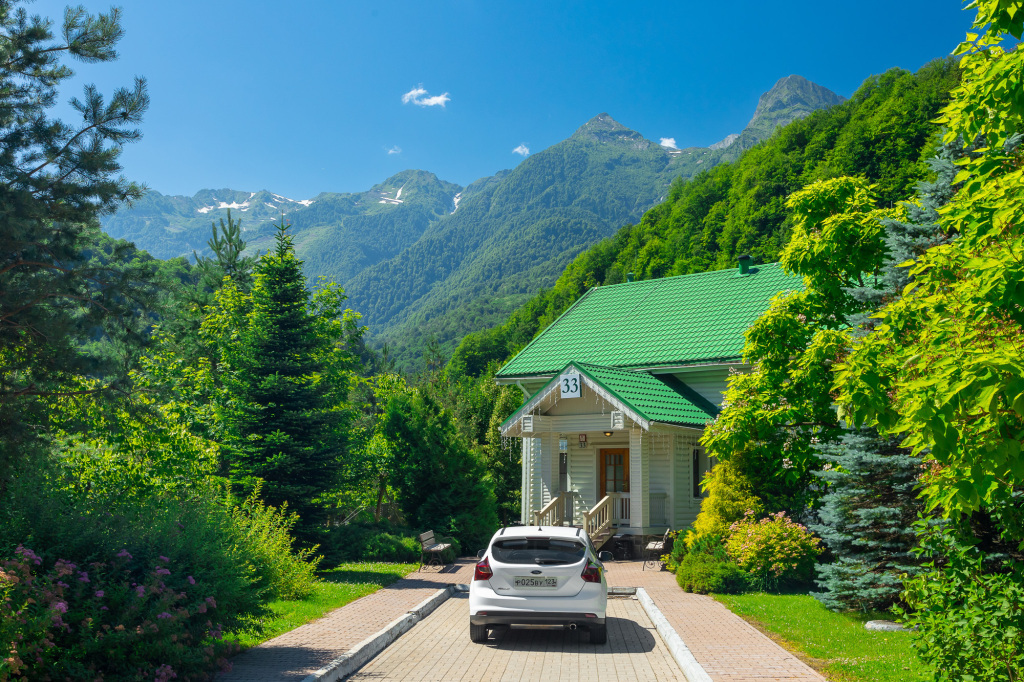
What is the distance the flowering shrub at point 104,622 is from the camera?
644 cm

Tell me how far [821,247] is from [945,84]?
52.1m

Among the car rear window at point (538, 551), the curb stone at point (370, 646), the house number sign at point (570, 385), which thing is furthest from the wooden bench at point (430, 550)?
the car rear window at point (538, 551)

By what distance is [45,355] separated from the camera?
10.9 m

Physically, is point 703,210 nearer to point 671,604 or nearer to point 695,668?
point 671,604

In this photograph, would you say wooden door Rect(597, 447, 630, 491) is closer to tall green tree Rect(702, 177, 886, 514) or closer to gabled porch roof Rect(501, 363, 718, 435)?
gabled porch roof Rect(501, 363, 718, 435)

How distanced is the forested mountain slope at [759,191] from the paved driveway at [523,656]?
4498cm

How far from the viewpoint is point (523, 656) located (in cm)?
1012

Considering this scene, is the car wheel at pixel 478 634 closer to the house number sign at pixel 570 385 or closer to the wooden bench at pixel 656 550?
the wooden bench at pixel 656 550

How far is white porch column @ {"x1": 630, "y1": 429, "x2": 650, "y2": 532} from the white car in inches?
446

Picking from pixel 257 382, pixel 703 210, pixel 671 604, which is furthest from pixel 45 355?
pixel 703 210

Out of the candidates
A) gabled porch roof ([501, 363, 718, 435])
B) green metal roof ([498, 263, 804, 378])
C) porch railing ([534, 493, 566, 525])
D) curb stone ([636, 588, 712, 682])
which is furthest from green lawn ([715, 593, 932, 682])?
green metal roof ([498, 263, 804, 378])

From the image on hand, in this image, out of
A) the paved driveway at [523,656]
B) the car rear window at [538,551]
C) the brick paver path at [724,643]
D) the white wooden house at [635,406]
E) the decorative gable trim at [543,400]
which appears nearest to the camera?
the brick paver path at [724,643]

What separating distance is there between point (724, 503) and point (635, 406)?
442 cm

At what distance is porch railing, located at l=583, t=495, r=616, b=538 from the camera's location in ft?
70.8
